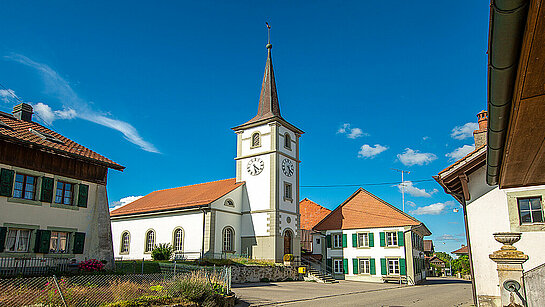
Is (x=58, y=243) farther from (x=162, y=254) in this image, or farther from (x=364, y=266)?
(x=364, y=266)

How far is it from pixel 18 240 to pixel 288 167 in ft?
70.0

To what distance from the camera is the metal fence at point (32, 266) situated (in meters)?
14.6

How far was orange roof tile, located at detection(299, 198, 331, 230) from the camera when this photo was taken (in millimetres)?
44753

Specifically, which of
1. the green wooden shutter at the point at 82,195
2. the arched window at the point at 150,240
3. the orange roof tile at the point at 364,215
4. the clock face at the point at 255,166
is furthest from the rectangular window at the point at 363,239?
the green wooden shutter at the point at 82,195

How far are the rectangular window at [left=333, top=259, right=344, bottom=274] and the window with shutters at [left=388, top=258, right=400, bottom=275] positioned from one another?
422 centimetres

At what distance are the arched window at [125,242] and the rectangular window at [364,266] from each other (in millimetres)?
20117

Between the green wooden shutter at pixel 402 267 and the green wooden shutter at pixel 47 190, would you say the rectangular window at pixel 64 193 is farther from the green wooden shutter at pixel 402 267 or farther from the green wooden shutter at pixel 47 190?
the green wooden shutter at pixel 402 267

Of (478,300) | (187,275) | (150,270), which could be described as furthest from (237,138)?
(478,300)

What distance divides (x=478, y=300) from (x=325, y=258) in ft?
73.6

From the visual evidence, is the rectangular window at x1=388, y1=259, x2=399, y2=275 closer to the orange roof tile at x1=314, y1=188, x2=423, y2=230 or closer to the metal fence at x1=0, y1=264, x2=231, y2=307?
the orange roof tile at x1=314, y1=188, x2=423, y2=230

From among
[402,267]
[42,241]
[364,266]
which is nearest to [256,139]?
[364,266]

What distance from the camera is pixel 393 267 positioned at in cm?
3178

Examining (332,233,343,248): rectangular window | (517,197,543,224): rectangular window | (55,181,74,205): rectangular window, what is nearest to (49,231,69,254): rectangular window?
(55,181,74,205): rectangular window

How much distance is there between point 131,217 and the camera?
117 ft
